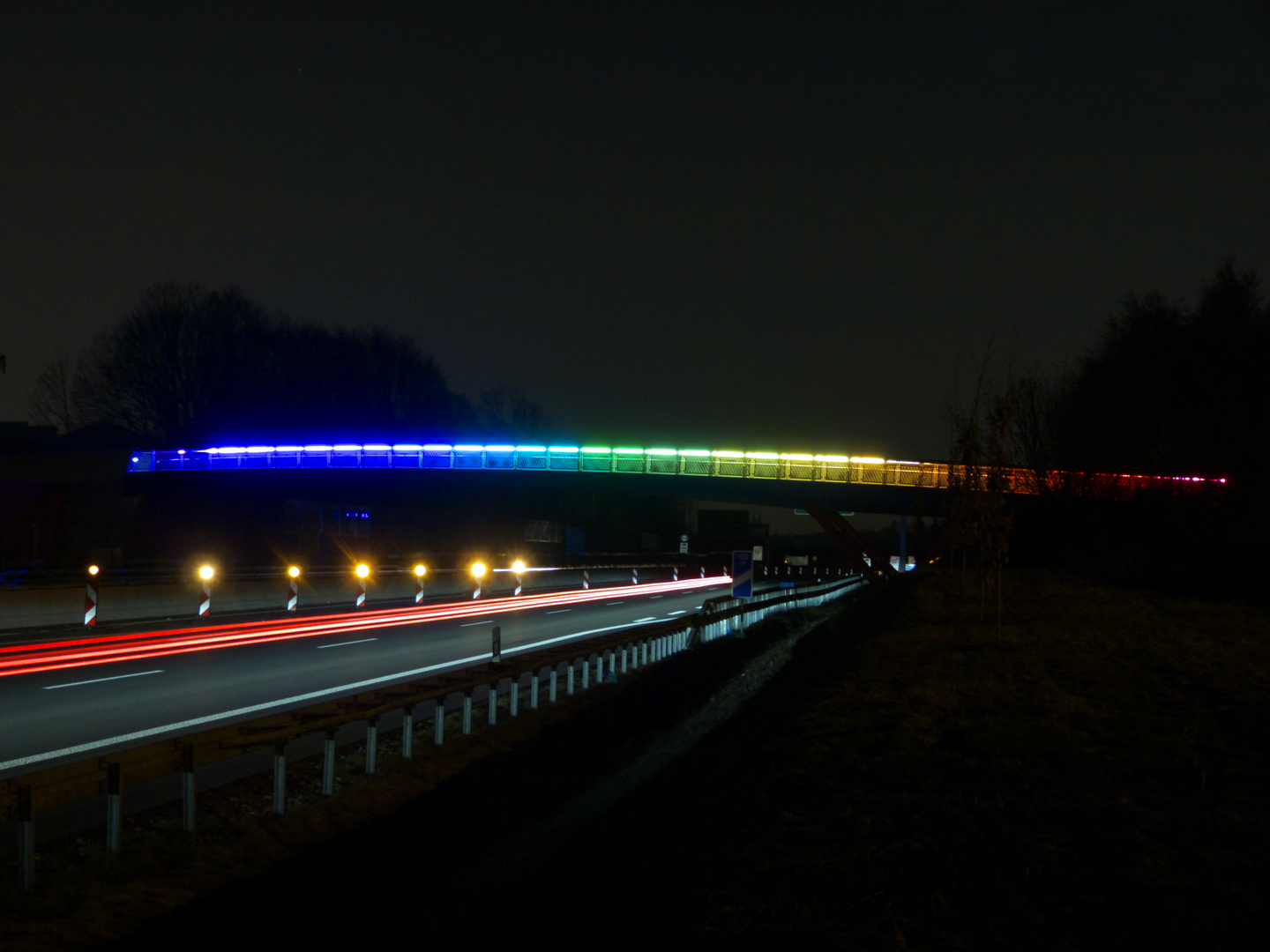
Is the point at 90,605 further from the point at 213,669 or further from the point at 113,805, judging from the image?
the point at 113,805

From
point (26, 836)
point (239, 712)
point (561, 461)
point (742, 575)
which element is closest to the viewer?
point (26, 836)

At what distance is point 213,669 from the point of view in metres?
19.6

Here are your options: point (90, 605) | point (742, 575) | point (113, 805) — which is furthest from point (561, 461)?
point (113, 805)

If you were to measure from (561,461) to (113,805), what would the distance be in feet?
185

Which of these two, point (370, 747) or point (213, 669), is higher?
point (370, 747)

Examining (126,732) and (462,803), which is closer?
(462,803)

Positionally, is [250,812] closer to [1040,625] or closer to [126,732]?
[126,732]

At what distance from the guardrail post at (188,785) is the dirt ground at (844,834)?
57 cm

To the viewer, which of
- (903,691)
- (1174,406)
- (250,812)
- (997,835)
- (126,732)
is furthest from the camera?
(1174,406)

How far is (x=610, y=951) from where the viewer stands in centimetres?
584

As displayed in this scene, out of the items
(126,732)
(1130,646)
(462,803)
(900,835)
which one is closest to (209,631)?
(126,732)

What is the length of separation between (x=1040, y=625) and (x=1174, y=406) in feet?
92.2

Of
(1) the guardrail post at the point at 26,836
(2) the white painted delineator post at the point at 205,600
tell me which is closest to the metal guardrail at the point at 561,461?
(2) the white painted delineator post at the point at 205,600

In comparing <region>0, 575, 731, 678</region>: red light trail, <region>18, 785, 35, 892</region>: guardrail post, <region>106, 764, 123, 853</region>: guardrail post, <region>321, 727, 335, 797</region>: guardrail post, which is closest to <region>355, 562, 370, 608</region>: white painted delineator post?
<region>0, 575, 731, 678</region>: red light trail
